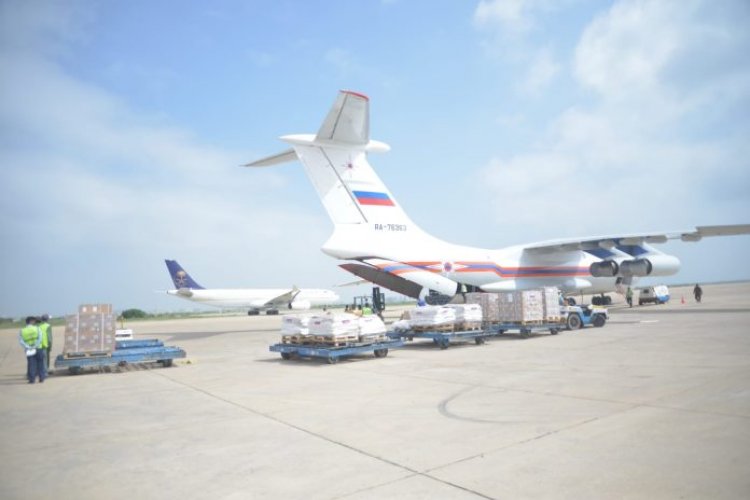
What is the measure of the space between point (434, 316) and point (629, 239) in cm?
1304

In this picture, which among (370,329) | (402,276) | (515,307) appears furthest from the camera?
(402,276)

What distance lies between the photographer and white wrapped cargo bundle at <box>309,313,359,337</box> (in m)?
11.2

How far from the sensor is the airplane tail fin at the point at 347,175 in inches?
619

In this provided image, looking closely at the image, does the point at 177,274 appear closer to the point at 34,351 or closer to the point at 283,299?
the point at 283,299

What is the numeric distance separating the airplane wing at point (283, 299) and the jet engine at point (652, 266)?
3067 centimetres

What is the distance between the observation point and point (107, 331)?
11398mm

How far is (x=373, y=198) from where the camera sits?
17.5 meters

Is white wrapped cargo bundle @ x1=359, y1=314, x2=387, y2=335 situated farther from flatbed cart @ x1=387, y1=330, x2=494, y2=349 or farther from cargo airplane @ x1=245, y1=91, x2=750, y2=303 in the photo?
cargo airplane @ x1=245, y1=91, x2=750, y2=303

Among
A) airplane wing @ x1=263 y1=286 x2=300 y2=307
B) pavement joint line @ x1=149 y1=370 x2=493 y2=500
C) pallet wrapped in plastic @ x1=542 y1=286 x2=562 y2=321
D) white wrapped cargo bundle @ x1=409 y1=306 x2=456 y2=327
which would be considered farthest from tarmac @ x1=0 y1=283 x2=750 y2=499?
airplane wing @ x1=263 y1=286 x2=300 y2=307

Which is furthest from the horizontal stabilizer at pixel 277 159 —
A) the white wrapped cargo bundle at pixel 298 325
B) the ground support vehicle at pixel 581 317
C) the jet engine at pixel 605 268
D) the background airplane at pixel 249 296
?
the background airplane at pixel 249 296

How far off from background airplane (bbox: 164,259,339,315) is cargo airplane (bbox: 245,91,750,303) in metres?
28.2

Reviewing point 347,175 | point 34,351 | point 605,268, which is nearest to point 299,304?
point 605,268

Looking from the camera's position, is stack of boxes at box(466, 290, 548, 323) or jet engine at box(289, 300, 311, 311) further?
jet engine at box(289, 300, 311, 311)

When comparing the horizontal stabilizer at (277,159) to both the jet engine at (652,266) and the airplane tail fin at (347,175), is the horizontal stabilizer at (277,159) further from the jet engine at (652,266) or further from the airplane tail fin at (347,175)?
the jet engine at (652,266)
